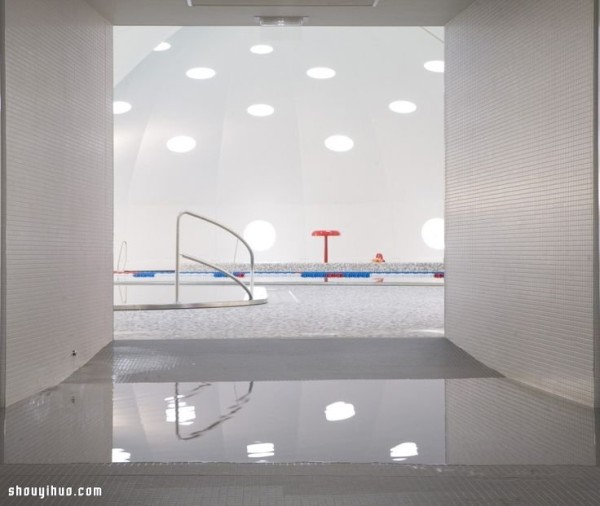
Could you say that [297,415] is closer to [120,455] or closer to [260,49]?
[120,455]

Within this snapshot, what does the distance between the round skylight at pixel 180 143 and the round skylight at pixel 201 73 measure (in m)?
1.82

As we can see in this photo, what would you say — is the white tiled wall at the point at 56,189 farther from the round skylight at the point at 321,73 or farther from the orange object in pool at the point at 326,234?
the round skylight at the point at 321,73

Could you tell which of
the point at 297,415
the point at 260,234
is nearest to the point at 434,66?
the point at 260,234

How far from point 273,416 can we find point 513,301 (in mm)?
1576

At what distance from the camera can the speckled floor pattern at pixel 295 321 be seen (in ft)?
17.8

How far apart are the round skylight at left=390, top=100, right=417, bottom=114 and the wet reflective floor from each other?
46.9 ft

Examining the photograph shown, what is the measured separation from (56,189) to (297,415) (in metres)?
1.75

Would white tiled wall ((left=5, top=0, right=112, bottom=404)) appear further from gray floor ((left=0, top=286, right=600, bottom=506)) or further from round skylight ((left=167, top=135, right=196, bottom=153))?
round skylight ((left=167, top=135, right=196, bottom=153))

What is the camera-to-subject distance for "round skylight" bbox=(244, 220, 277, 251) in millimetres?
17500

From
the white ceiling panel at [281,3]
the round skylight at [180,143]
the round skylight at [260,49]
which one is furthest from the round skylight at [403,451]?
the round skylight at [260,49]

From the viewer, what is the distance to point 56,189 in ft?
11.8

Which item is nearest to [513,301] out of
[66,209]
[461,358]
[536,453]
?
[461,358]

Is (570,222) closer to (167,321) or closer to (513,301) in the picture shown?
(513,301)

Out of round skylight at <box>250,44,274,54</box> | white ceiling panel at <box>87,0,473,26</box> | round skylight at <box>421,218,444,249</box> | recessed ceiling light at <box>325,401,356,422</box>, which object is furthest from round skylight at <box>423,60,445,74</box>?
recessed ceiling light at <box>325,401,356,422</box>
